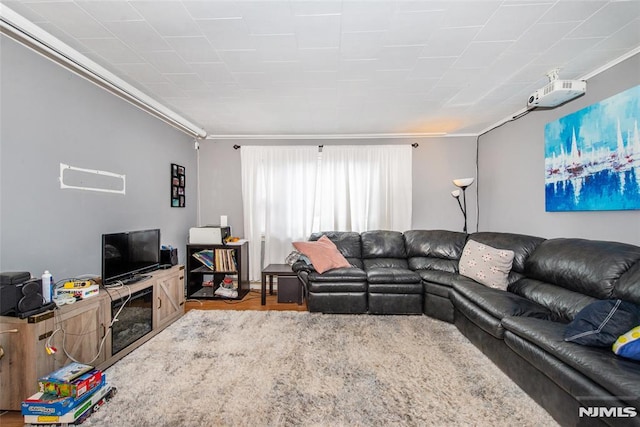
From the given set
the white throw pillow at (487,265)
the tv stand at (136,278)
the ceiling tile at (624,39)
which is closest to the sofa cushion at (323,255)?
the white throw pillow at (487,265)

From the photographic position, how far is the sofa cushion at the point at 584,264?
199 centimetres

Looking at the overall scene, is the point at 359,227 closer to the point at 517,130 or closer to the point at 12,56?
the point at 517,130

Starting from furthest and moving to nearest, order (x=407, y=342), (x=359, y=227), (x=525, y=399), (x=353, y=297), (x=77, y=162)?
(x=359, y=227) < (x=353, y=297) < (x=407, y=342) < (x=77, y=162) < (x=525, y=399)

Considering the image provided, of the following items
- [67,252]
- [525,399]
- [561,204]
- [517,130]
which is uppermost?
[517,130]

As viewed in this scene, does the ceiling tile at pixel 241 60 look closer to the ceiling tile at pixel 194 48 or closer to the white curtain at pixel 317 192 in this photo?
the ceiling tile at pixel 194 48

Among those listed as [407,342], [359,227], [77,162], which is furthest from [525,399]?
Answer: [77,162]

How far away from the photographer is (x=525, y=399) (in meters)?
1.87

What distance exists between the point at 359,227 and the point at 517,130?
2.49 m

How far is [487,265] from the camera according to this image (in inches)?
122

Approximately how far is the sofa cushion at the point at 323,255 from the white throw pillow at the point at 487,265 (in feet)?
4.74

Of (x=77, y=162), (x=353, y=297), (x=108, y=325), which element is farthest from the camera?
(x=353, y=297)

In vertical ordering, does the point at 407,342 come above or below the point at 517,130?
below

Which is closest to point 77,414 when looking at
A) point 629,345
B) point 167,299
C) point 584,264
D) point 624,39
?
point 167,299

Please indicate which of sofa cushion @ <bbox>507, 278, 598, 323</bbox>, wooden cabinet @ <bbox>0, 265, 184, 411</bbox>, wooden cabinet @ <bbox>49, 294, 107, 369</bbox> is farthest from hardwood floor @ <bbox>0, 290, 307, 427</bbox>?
sofa cushion @ <bbox>507, 278, 598, 323</bbox>
